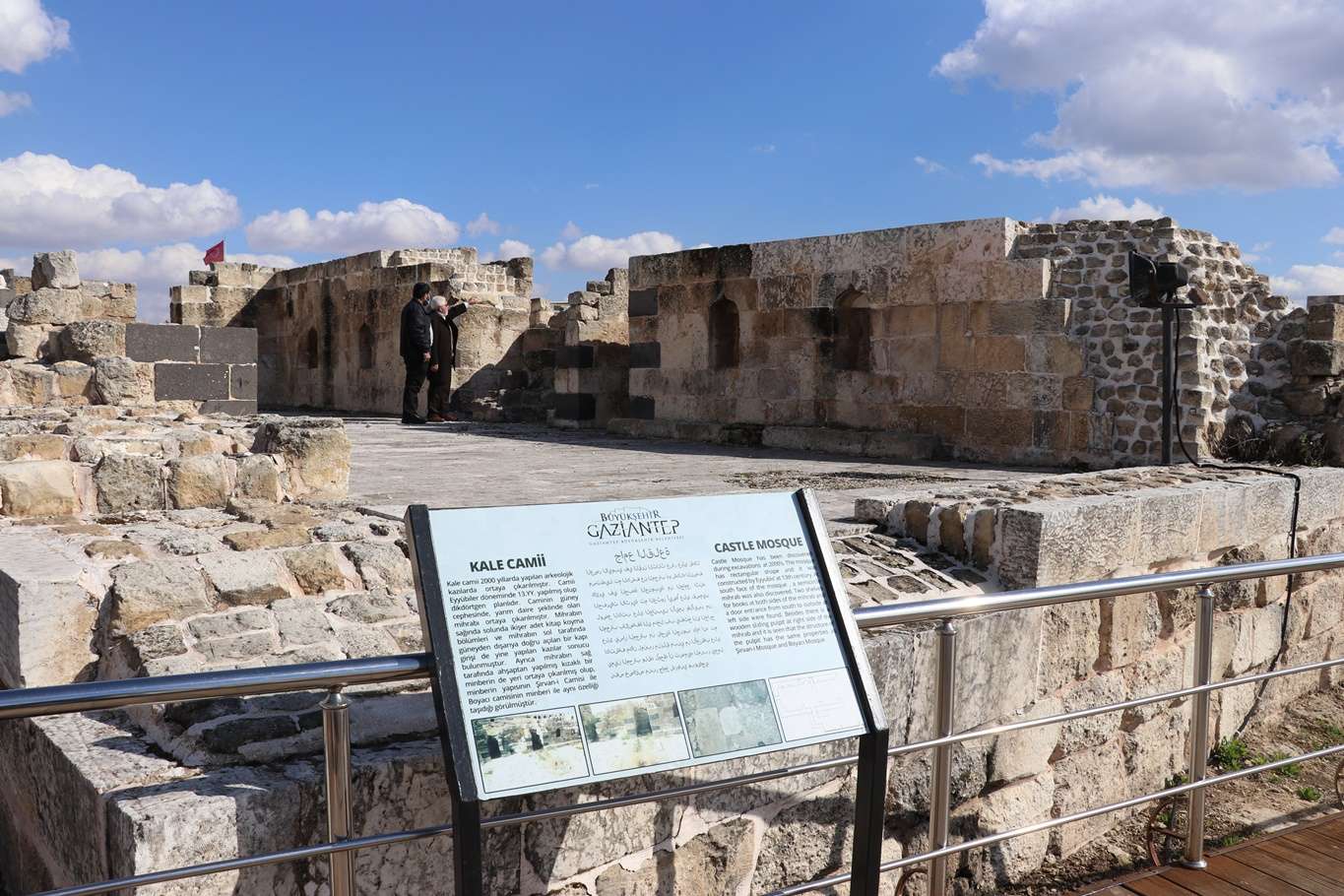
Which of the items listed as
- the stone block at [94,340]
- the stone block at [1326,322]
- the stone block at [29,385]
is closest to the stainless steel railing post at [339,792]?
the stone block at [29,385]

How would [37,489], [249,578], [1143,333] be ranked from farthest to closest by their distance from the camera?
[1143,333] < [37,489] < [249,578]

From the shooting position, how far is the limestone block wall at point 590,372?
43.6 ft

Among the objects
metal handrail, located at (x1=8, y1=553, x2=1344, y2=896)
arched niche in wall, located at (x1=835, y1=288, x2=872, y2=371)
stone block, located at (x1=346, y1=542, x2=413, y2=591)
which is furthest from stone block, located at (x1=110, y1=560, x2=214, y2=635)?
arched niche in wall, located at (x1=835, y1=288, x2=872, y2=371)

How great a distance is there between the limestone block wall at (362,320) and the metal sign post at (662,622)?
39.8ft

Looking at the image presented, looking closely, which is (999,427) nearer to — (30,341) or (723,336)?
(723,336)

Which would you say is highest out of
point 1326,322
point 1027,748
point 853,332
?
point 1326,322

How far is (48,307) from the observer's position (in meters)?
8.83

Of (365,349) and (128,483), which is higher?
(365,349)

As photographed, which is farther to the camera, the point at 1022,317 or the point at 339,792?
the point at 1022,317

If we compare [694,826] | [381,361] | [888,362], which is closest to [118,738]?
[694,826]

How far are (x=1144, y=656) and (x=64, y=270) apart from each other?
10125 millimetres

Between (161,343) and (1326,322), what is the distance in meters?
9.60

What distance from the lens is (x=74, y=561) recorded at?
3576 millimetres

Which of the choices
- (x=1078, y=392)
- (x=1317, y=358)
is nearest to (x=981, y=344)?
(x=1078, y=392)
